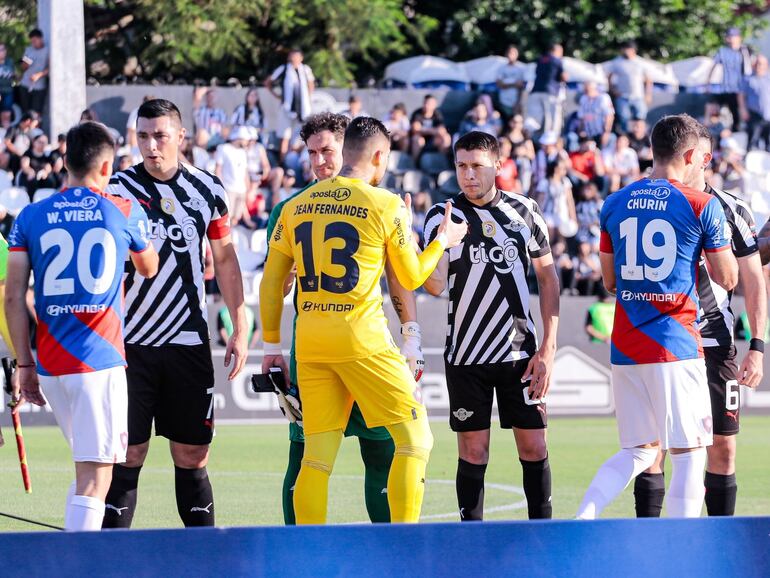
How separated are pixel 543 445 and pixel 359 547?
2820 mm

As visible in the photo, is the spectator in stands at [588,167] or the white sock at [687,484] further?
the spectator in stands at [588,167]

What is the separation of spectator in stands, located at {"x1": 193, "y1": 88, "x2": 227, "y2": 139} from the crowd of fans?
0.07 ft

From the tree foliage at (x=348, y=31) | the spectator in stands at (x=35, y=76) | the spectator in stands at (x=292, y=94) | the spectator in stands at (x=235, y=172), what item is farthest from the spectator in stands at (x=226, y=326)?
the tree foliage at (x=348, y=31)

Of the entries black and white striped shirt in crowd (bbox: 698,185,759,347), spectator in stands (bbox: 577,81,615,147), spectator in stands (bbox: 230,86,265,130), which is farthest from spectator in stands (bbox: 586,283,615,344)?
black and white striped shirt in crowd (bbox: 698,185,759,347)

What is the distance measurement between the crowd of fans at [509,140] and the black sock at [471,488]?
11.1 meters

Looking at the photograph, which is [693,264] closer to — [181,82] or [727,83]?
[727,83]

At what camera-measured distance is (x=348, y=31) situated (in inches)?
1005

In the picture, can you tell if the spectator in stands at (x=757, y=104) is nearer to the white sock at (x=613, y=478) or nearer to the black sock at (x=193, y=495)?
the white sock at (x=613, y=478)

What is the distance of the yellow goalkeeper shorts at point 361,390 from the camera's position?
19.7ft

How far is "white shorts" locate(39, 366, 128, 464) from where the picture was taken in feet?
18.5

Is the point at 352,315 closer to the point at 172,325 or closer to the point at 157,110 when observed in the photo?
the point at 172,325

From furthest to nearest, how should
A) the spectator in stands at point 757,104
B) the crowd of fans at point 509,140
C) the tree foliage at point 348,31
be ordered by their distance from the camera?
the tree foliage at point 348,31
the spectator in stands at point 757,104
the crowd of fans at point 509,140

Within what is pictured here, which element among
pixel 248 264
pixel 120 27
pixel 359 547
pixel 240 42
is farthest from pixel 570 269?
pixel 359 547

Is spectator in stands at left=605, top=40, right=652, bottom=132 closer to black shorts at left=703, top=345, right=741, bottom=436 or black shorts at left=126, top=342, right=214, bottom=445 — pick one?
black shorts at left=703, top=345, right=741, bottom=436
